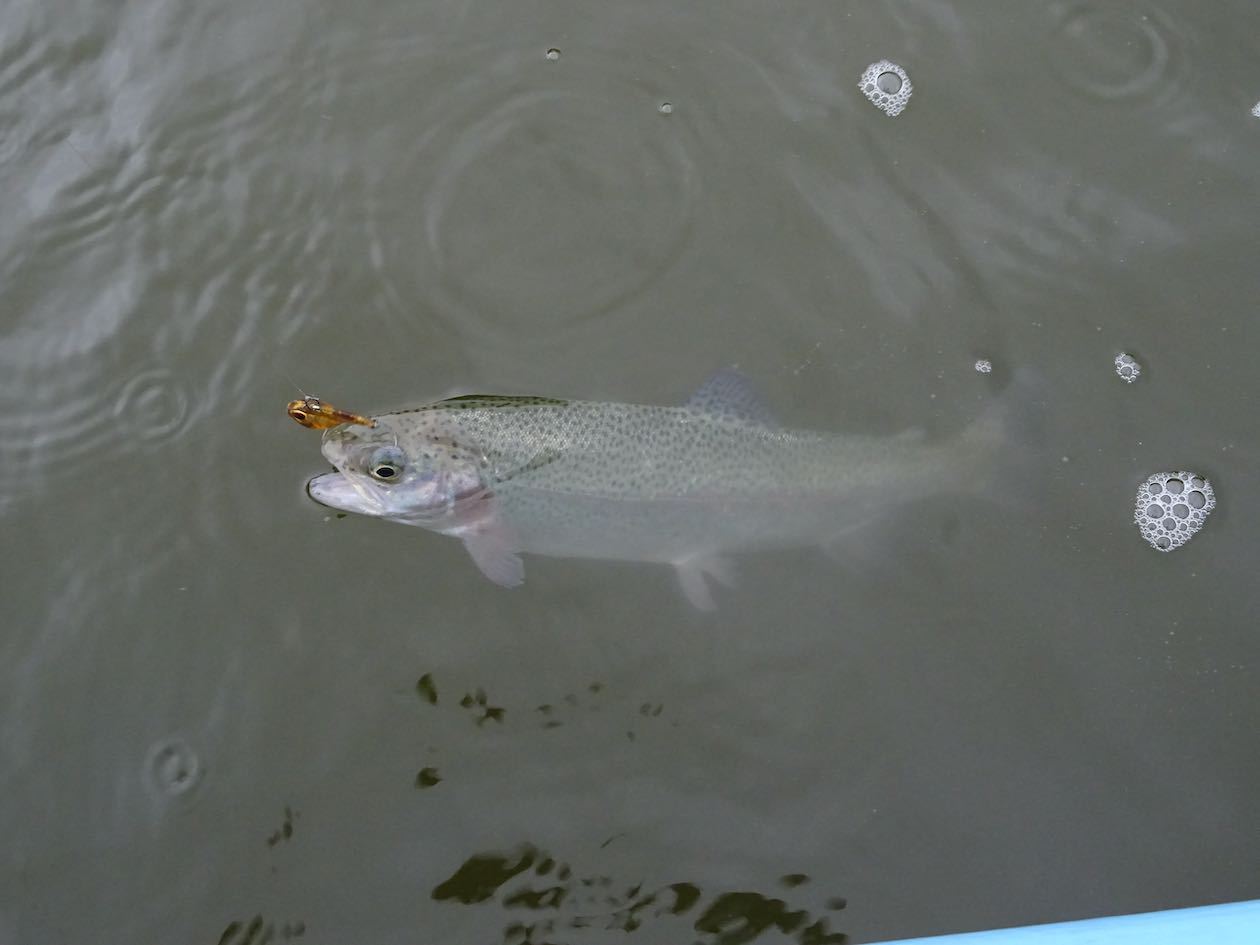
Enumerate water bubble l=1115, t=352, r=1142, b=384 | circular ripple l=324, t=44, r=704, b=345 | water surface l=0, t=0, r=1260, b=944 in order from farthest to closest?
circular ripple l=324, t=44, r=704, b=345, water bubble l=1115, t=352, r=1142, b=384, water surface l=0, t=0, r=1260, b=944

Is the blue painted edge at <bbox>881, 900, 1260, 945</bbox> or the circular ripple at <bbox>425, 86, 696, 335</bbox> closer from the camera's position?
the blue painted edge at <bbox>881, 900, 1260, 945</bbox>

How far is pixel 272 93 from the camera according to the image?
5.21 m

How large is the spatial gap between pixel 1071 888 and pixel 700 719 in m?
1.54

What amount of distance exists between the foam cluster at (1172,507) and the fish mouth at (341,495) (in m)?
3.25

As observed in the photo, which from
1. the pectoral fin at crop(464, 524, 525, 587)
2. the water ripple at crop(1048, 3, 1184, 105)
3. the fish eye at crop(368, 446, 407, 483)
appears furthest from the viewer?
the water ripple at crop(1048, 3, 1184, 105)

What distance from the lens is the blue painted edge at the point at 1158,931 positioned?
2.57m

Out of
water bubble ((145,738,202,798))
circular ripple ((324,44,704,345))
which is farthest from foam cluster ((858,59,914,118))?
water bubble ((145,738,202,798))

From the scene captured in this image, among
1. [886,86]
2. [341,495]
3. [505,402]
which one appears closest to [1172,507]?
[886,86]

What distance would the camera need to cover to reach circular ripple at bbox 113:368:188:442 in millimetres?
4492

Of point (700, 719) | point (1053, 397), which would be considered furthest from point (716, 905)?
point (1053, 397)

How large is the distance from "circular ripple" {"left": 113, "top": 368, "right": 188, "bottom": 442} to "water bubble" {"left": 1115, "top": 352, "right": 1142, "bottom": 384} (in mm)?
4257

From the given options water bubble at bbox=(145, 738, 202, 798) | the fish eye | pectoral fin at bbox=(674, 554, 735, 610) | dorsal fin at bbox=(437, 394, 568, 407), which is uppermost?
dorsal fin at bbox=(437, 394, 568, 407)

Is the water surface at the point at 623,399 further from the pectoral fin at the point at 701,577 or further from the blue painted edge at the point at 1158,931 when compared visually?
the blue painted edge at the point at 1158,931

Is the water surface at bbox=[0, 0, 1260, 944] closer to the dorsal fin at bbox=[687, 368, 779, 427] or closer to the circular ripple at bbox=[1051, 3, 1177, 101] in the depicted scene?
the circular ripple at bbox=[1051, 3, 1177, 101]
